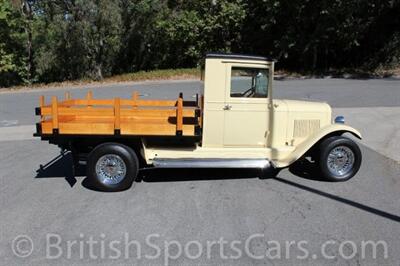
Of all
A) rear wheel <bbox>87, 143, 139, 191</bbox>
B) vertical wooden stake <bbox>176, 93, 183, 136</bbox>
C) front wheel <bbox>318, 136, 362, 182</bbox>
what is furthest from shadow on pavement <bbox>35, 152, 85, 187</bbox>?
front wheel <bbox>318, 136, 362, 182</bbox>

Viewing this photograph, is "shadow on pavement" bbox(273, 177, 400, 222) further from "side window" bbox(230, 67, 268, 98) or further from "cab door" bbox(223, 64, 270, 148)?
"side window" bbox(230, 67, 268, 98)

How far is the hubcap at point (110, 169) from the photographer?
6695mm

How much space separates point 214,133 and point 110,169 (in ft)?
5.47

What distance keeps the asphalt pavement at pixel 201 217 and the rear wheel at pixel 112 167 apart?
16cm

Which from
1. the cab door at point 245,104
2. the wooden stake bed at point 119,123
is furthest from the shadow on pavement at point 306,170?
the wooden stake bed at point 119,123

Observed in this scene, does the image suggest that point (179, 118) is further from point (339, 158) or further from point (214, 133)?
point (339, 158)

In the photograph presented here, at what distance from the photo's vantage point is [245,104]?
6988mm

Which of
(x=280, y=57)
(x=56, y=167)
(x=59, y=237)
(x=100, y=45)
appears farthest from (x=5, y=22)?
(x=59, y=237)

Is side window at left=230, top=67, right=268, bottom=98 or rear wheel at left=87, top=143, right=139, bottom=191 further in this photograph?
side window at left=230, top=67, right=268, bottom=98

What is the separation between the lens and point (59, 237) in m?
5.20

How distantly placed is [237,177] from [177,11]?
21.1m

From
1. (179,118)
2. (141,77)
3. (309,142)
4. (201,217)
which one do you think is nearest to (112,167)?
(179,118)

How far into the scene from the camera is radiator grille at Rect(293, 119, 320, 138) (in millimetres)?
7277

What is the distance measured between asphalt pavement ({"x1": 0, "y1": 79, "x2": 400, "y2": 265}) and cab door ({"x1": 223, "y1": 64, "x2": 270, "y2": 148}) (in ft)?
2.46
